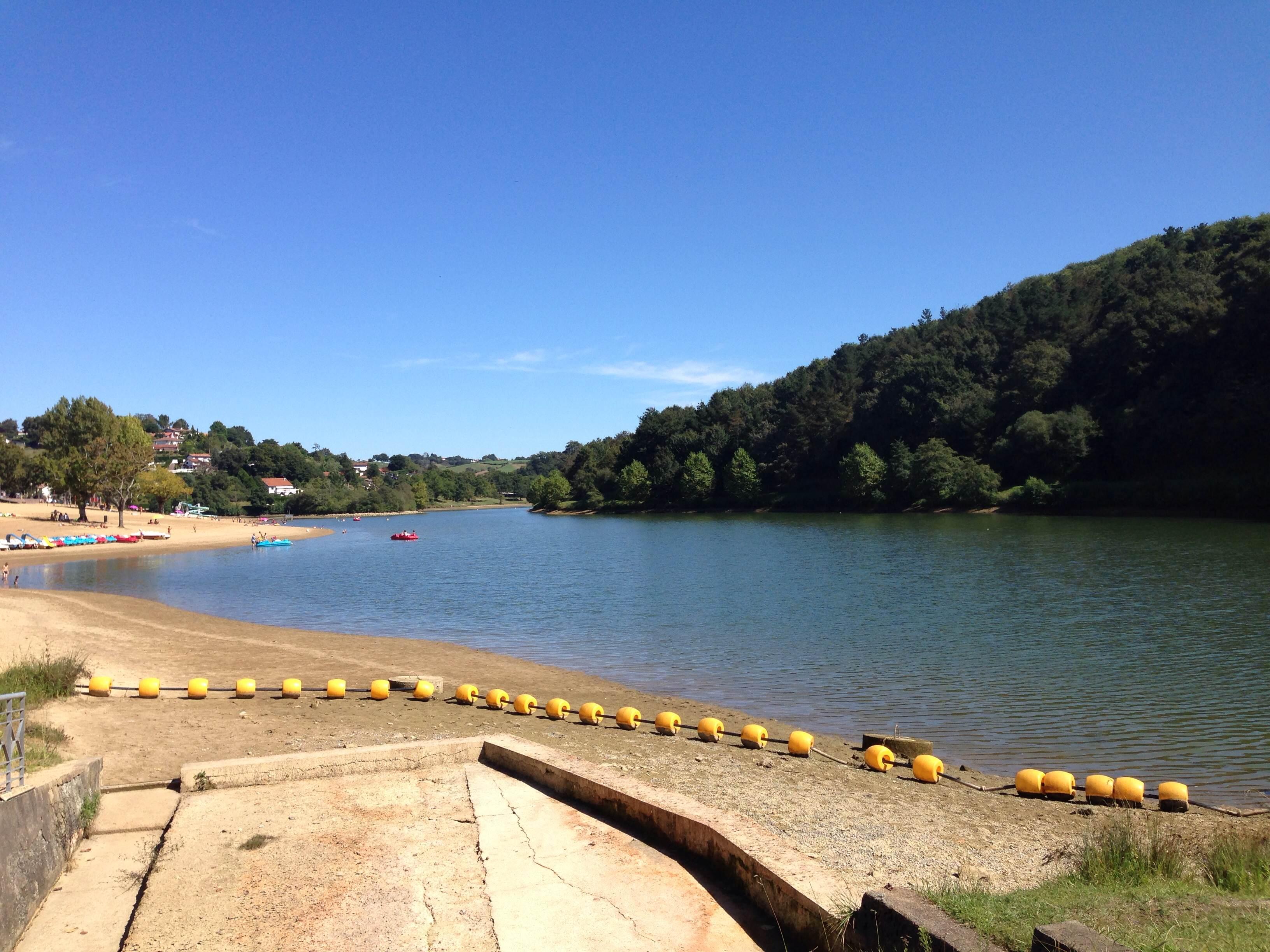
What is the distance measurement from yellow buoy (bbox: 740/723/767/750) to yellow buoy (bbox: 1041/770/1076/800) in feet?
12.6

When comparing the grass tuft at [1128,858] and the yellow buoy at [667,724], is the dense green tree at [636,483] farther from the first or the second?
the grass tuft at [1128,858]

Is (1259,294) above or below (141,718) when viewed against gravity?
above

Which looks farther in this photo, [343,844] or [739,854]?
[343,844]

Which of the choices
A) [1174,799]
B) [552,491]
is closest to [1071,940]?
[1174,799]

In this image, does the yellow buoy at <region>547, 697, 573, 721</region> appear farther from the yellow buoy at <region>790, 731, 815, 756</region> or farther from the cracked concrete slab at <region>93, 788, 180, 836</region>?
the cracked concrete slab at <region>93, 788, 180, 836</region>

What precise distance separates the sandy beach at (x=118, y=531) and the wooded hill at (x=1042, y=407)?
189ft

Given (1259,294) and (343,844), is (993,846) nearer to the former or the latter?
(343,844)

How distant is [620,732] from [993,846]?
248 inches

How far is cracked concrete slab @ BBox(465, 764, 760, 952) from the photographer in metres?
5.43

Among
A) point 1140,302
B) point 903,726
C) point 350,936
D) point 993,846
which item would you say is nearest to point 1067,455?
point 1140,302

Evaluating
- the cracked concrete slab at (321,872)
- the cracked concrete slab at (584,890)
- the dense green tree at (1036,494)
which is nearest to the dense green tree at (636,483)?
the dense green tree at (1036,494)

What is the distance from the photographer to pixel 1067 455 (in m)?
77.9

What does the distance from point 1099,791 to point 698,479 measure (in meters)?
112

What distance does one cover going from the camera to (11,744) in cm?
652
